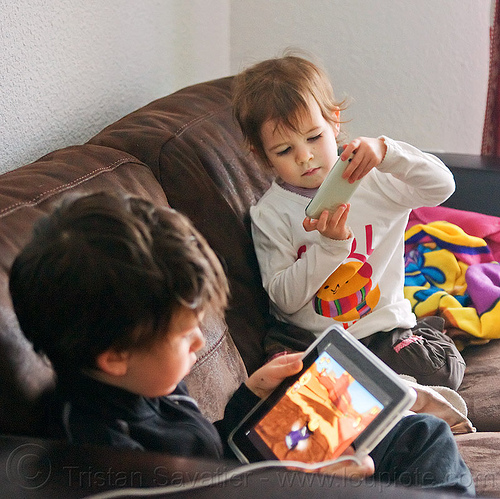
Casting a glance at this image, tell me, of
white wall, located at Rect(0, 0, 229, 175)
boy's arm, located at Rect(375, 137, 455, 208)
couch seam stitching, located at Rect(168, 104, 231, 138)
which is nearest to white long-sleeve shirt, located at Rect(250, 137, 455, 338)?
boy's arm, located at Rect(375, 137, 455, 208)

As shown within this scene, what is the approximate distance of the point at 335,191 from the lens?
3.94 ft

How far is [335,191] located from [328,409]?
498mm

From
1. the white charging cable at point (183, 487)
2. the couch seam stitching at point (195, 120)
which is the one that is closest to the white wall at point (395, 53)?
the couch seam stitching at point (195, 120)

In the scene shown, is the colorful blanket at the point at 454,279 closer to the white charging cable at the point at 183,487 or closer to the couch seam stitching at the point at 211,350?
the couch seam stitching at the point at 211,350

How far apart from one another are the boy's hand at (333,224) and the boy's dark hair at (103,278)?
53 centimetres

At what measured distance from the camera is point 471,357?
144 cm

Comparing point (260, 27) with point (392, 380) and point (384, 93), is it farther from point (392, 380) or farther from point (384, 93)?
point (392, 380)

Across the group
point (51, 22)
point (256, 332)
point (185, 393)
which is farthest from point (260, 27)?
point (185, 393)

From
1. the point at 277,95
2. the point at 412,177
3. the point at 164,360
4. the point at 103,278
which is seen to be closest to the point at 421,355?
the point at 412,177

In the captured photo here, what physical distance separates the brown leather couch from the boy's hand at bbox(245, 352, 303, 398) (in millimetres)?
111

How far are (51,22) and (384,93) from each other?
4.76 feet

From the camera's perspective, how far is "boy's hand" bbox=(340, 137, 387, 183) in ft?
3.95

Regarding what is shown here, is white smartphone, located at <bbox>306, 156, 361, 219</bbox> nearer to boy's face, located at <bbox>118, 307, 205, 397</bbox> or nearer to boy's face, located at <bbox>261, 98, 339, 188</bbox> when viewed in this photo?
boy's face, located at <bbox>261, 98, 339, 188</bbox>

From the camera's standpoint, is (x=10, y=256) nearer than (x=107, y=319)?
No
